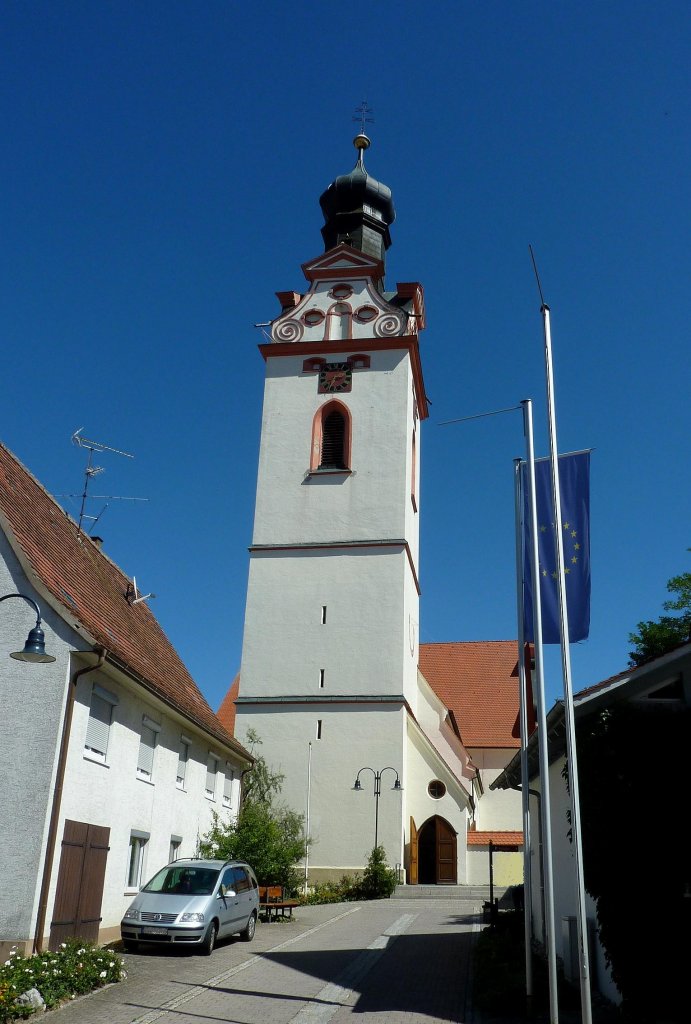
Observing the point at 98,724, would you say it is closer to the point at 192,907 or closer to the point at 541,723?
the point at 192,907

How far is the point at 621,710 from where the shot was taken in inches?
415

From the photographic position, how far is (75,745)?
15.0 metres

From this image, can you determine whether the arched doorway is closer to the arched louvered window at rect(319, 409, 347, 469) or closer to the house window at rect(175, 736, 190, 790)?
the house window at rect(175, 736, 190, 790)

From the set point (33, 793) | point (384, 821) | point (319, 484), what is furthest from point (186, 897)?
point (319, 484)

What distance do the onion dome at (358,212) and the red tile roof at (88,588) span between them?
65.0 feet

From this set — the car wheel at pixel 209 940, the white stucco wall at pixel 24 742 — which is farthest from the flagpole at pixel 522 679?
the white stucco wall at pixel 24 742

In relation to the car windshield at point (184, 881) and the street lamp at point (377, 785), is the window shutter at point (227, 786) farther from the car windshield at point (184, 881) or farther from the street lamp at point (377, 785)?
the car windshield at point (184, 881)

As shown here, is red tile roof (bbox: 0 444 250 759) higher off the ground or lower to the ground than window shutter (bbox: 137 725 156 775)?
higher

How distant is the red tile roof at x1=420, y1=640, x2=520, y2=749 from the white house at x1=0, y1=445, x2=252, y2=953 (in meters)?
21.5

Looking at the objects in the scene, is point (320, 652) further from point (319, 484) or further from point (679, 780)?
point (679, 780)

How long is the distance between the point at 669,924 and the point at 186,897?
852cm

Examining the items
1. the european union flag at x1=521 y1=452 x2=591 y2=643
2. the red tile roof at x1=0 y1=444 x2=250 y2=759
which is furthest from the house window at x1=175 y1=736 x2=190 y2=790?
the european union flag at x1=521 y1=452 x2=591 y2=643

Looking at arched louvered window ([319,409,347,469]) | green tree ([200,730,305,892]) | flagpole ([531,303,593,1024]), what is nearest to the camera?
flagpole ([531,303,593,1024])

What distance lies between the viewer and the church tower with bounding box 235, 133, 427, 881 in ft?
94.0
